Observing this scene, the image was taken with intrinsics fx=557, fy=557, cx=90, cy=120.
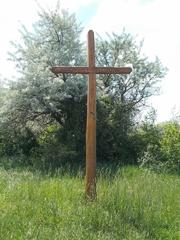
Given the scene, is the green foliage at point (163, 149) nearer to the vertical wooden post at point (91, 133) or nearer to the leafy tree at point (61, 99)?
the leafy tree at point (61, 99)

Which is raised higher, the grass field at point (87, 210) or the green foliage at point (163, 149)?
the green foliage at point (163, 149)

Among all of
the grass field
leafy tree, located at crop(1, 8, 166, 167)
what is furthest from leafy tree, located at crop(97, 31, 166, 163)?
the grass field

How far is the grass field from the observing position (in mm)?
7258

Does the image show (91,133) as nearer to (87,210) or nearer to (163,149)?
(87,210)

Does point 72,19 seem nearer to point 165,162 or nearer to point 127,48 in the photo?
point 127,48

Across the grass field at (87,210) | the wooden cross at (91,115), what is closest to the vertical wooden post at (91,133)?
the wooden cross at (91,115)

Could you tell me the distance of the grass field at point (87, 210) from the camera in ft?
23.8

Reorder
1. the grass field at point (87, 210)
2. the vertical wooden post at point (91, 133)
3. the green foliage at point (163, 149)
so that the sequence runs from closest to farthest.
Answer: the grass field at point (87, 210) → the vertical wooden post at point (91, 133) → the green foliage at point (163, 149)

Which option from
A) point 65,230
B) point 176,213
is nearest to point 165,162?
point 176,213

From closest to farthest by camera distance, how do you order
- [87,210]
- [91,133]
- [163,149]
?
[87,210] → [91,133] → [163,149]

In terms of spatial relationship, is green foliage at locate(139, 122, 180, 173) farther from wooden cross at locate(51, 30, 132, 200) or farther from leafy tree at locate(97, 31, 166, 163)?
wooden cross at locate(51, 30, 132, 200)

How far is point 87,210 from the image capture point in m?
8.08

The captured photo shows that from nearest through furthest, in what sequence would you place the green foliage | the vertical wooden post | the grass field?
1. the grass field
2. the vertical wooden post
3. the green foliage

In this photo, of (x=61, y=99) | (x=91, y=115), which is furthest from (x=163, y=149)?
(x=91, y=115)
